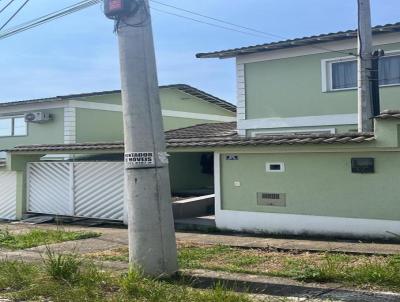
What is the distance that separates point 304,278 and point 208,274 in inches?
59.4

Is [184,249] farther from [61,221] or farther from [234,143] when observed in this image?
[61,221]

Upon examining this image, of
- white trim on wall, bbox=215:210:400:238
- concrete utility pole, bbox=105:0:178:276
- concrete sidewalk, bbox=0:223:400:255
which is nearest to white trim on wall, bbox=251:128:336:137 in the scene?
white trim on wall, bbox=215:210:400:238

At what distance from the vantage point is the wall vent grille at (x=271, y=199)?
12.9m

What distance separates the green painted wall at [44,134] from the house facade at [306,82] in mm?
8078

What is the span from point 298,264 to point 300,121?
8076 millimetres

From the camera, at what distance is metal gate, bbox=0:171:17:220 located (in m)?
19.0

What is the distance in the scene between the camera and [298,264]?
29.5 ft

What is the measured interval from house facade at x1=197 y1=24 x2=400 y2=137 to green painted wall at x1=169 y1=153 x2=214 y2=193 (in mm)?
5051

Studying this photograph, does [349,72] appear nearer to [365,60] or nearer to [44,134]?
[365,60]

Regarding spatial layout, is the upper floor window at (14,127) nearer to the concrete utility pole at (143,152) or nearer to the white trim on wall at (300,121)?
the white trim on wall at (300,121)

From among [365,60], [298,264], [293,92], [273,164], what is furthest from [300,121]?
[298,264]

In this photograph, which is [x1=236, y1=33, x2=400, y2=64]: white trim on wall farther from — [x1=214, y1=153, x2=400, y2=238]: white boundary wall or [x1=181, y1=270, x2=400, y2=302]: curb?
[x1=181, y1=270, x2=400, y2=302]: curb

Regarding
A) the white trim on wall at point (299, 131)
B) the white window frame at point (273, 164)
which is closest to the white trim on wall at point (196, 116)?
the white trim on wall at point (299, 131)

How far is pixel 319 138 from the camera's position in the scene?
1196 centimetres
